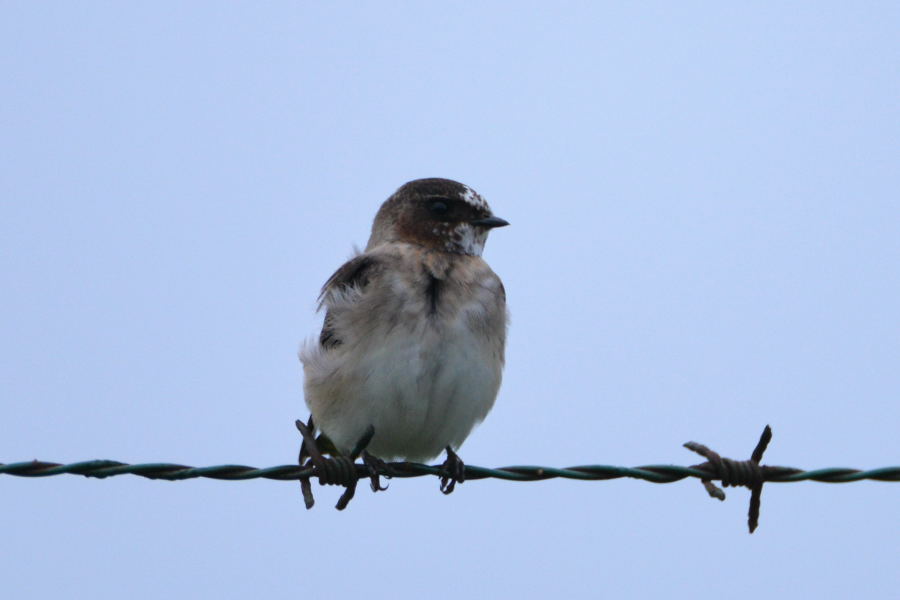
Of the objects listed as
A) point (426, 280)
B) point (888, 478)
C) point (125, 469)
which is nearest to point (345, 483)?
point (125, 469)

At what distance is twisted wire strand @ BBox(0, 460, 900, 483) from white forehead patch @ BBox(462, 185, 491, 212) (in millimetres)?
3538

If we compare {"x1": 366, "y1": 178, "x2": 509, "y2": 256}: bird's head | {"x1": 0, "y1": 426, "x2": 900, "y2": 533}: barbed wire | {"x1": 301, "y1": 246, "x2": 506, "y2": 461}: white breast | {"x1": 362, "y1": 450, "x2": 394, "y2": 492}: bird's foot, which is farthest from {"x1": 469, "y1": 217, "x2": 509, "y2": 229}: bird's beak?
{"x1": 0, "y1": 426, "x2": 900, "y2": 533}: barbed wire

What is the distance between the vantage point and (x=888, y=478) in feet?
16.1

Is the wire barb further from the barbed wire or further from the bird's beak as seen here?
the bird's beak

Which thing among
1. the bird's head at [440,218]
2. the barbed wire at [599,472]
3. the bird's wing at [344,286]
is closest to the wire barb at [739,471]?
the barbed wire at [599,472]

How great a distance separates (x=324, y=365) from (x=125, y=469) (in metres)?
2.82

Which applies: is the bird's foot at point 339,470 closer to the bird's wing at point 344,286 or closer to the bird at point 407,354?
the bird at point 407,354

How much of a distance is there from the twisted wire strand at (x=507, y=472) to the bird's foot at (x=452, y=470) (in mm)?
1906

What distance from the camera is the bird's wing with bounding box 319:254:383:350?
768 centimetres

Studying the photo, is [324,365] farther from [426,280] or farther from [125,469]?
[125,469]

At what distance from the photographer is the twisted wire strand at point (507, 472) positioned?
4.78m

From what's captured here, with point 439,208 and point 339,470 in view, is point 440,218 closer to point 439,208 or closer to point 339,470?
point 439,208

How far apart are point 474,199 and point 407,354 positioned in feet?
6.36

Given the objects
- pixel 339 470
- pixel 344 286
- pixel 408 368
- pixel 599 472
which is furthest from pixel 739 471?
pixel 344 286
